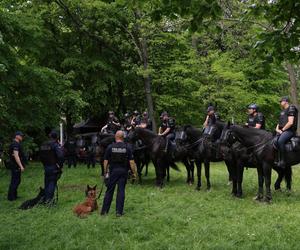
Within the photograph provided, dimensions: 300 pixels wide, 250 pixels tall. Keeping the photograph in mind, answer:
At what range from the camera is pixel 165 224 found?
1049cm

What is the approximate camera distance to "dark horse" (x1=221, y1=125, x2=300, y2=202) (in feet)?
43.6

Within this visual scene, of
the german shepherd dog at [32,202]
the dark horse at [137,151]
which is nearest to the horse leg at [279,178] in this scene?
the dark horse at [137,151]

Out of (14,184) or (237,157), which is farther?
(14,184)

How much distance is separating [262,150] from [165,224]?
14.4ft

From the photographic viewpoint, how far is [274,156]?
13.4 metres

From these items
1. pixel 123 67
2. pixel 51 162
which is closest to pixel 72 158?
pixel 123 67

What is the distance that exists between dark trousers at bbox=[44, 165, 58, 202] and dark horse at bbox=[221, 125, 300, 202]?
17.0ft

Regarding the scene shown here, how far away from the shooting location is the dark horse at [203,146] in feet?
50.7

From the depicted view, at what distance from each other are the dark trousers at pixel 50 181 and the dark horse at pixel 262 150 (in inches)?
205

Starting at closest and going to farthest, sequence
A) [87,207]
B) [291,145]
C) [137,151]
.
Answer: [87,207]
[291,145]
[137,151]

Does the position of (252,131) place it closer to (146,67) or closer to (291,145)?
(291,145)

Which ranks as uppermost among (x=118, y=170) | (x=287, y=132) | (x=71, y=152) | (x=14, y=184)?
(x=287, y=132)

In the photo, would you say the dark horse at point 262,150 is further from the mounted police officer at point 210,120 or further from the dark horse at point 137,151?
the dark horse at point 137,151

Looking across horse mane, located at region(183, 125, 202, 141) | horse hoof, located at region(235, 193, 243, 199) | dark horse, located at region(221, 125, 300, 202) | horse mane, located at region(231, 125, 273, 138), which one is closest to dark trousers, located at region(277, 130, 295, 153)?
dark horse, located at region(221, 125, 300, 202)
